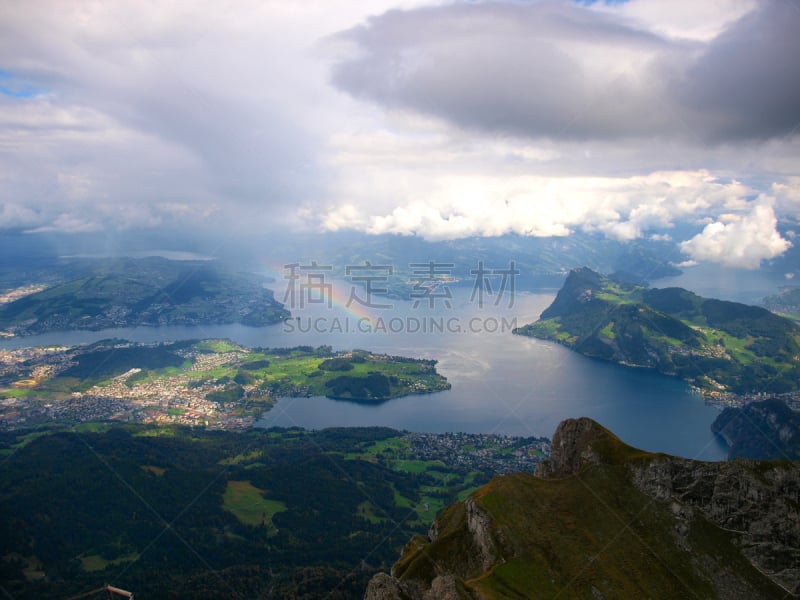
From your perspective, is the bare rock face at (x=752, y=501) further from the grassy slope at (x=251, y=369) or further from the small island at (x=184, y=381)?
the grassy slope at (x=251, y=369)

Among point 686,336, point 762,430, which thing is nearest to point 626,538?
point 762,430

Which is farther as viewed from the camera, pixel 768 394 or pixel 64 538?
pixel 768 394

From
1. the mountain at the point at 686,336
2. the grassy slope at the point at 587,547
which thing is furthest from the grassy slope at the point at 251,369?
the grassy slope at the point at 587,547

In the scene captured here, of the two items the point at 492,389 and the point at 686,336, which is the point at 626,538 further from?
the point at 686,336

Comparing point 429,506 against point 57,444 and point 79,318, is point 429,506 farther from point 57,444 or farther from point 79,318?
point 79,318

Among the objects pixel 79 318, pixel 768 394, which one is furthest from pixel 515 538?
pixel 79 318

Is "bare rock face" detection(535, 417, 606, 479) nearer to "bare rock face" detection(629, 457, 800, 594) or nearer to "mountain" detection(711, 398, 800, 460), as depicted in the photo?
"bare rock face" detection(629, 457, 800, 594)
